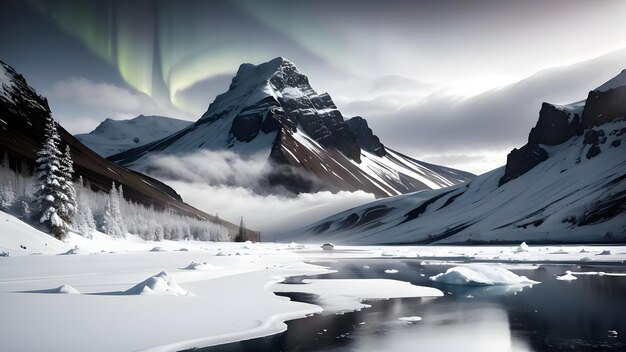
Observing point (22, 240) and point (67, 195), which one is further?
point (67, 195)

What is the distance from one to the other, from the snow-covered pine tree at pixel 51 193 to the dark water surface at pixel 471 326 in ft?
215

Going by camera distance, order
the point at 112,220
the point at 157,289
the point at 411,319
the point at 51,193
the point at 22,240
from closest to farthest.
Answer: the point at 411,319 → the point at 157,289 → the point at 22,240 → the point at 51,193 → the point at 112,220

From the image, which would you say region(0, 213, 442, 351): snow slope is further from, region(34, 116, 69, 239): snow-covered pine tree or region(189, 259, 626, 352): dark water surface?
region(34, 116, 69, 239): snow-covered pine tree

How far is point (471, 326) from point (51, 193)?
84096mm

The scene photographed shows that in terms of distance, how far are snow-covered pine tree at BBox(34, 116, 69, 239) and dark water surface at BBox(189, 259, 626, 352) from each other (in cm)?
6543

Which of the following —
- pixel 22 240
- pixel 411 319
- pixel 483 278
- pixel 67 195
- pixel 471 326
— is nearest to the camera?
pixel 471 326

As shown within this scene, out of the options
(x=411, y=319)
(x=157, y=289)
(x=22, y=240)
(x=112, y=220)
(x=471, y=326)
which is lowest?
(x=471, y=326)

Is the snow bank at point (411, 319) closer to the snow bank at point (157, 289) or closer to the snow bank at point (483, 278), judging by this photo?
the snow bank at point (157, 289)

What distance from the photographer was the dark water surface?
22719 millimetres

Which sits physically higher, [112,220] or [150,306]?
[112,220]

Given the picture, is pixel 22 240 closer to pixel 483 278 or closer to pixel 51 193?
pixel 51 193

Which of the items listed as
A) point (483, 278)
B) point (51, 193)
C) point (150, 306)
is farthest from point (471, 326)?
point (51, 193)

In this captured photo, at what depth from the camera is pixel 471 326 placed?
27.5 meters

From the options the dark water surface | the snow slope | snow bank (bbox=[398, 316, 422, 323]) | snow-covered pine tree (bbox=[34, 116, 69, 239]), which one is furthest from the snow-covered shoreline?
snow-covered pine tree (bbox=[34, 116, 69, 239])
